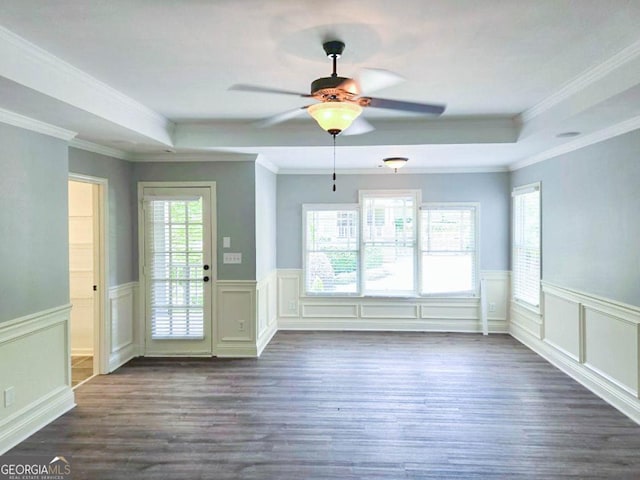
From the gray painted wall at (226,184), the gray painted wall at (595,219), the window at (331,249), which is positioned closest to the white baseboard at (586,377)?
the gray painted wall at (595,219)

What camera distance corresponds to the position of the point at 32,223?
3.28 meters

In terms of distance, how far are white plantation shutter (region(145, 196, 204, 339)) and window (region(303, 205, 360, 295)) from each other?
72.4 inches

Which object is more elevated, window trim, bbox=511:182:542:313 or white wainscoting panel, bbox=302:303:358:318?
window trim, bbox=511:182:542:313

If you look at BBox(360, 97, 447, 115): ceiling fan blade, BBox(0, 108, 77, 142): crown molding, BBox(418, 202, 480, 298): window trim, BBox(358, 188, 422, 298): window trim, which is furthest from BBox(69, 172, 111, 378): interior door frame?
BBox(418, 202, 480, 298): window trim

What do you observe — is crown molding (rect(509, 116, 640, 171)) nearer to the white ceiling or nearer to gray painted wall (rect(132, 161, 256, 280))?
the white ceiling

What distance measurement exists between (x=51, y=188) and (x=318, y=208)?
3.62 metres

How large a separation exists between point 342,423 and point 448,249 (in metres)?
3.62

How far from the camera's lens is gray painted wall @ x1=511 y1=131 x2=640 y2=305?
3.47 metres

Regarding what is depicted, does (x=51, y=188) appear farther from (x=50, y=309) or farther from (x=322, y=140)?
(x=322, y=140)

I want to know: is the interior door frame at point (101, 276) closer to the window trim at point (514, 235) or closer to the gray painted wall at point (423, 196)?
the gray painted wall at point (423, 196)

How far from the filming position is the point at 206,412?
358cm

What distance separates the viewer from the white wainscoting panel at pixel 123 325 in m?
4.66

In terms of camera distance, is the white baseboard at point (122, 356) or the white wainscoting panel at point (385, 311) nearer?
the white baseboard at point (122, 356)

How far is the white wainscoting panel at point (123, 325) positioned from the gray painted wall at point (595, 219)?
195 inches
